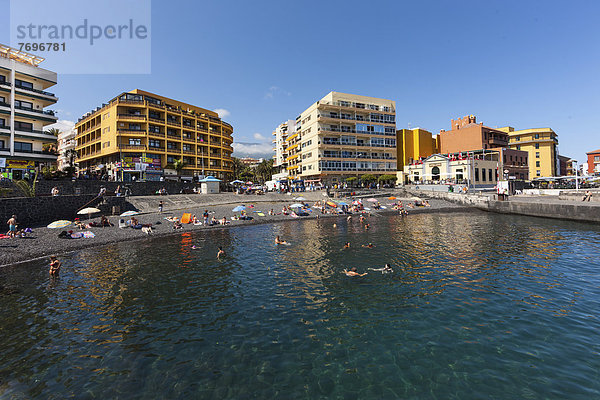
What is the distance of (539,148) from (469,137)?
3924 centimetres

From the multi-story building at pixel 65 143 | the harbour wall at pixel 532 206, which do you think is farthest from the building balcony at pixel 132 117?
the harbour wall at pixel 532 206

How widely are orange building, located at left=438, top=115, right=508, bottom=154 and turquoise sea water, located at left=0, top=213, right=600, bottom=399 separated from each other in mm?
68478

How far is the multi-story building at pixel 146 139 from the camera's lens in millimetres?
56312

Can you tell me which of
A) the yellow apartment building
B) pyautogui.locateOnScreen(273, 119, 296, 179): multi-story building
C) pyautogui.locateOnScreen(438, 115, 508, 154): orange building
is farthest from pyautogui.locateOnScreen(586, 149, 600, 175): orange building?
pyautogui.locateOnScreen(273, 119, 296, 179): multi-story building

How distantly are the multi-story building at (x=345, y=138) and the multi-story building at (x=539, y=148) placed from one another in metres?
56.3

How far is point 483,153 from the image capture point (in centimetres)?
7456

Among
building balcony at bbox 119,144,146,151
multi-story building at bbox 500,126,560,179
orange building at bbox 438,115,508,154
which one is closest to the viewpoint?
building balcony at bbox 119,144,146,151

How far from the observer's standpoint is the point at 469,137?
7981cm

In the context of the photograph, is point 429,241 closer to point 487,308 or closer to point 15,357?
point 487,308

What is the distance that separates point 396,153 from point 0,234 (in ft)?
268

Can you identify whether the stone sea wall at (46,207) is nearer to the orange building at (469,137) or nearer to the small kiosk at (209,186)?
the small kiosk at (209,186)

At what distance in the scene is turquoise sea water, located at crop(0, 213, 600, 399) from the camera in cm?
743

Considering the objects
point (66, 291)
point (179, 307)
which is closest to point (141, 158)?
point (66, 291)

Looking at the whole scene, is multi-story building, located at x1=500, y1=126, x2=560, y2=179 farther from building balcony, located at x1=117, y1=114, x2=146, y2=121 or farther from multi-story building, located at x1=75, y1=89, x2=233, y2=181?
building balcony, located at x1=117, y1=114, x2=146, y2=121
